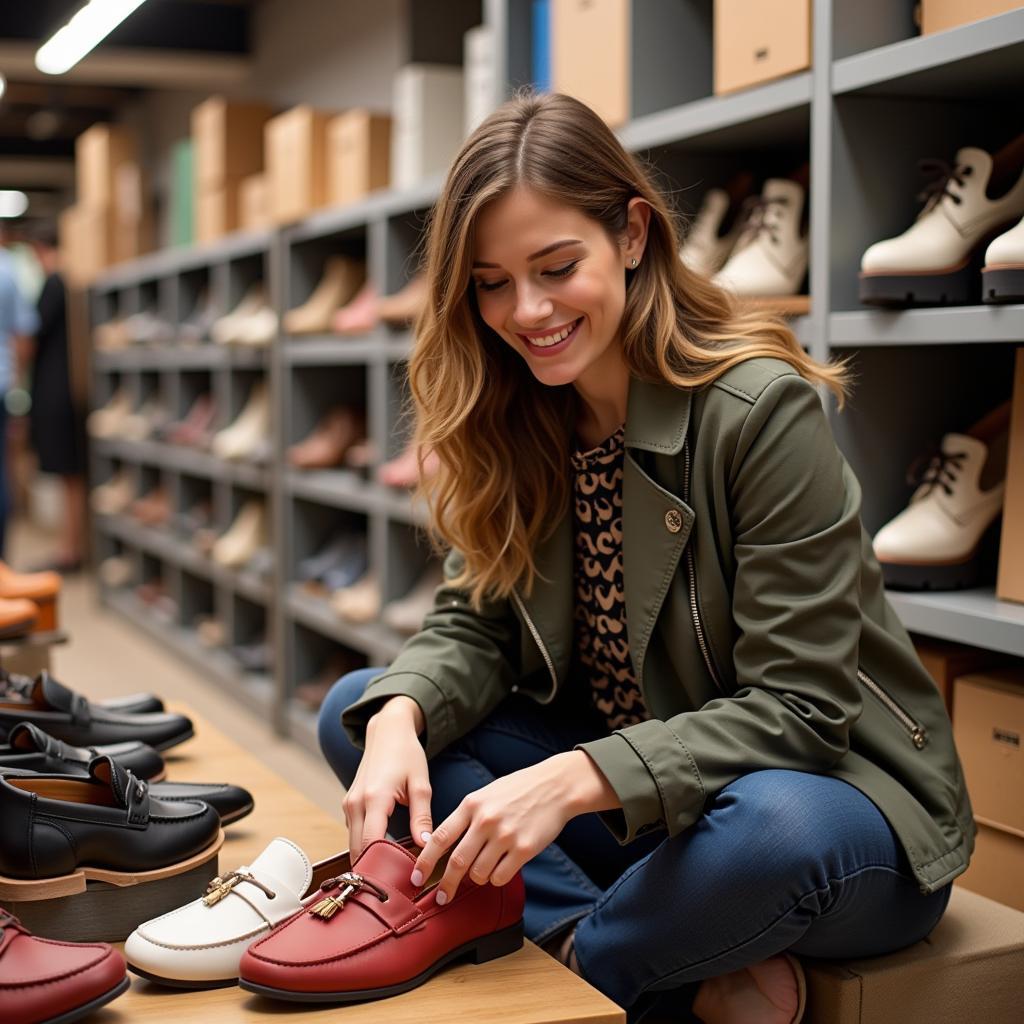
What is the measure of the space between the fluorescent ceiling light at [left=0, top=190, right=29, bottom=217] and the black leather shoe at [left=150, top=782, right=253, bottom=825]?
42.7 ft

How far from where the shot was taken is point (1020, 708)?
183cm

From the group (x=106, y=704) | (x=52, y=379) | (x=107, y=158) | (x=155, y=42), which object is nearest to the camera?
(x=106, y=704)

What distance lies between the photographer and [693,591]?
1555 mm

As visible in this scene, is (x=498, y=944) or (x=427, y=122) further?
(x=427, y=122)

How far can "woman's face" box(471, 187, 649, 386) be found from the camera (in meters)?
1.53

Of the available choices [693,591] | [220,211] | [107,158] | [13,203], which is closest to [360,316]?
[220,211]

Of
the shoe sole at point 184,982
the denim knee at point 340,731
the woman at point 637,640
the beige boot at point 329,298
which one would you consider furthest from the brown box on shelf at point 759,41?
the beige boot at point 329,298

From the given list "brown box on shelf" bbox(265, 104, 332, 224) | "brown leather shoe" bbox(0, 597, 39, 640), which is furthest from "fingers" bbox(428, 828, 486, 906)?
"brown box on shelf" bbox(265, 104, 332, 224)

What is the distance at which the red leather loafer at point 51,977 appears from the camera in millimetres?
1168

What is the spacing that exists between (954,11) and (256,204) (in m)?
3.23

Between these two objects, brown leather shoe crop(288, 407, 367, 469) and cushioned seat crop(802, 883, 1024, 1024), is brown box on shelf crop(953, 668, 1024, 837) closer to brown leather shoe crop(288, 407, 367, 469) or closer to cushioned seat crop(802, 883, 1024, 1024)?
cushioned seat crop(802, 883, 1024, 1024)

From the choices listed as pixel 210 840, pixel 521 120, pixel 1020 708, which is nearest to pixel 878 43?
pixel 521 120

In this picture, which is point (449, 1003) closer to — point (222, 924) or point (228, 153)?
point (222, 924)

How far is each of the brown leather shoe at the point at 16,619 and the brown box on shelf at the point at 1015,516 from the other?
5.97ft
